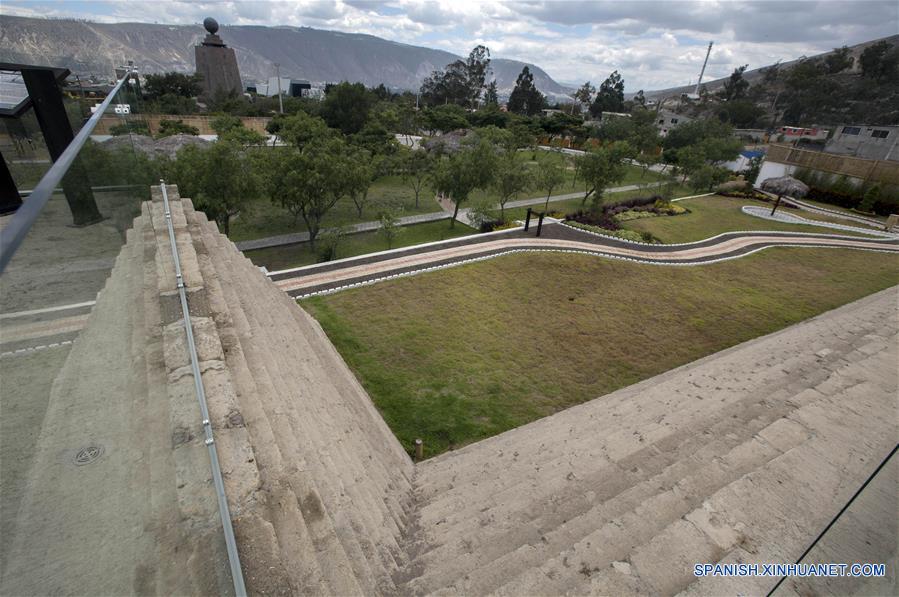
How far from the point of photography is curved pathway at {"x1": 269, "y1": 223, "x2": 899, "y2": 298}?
13.5m

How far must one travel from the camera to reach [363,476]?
5578mm

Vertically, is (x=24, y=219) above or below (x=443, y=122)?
above

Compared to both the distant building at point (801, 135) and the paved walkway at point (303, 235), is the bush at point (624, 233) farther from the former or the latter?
the distant building at point (801, 135)

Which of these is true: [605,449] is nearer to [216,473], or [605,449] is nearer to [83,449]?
[216,473]

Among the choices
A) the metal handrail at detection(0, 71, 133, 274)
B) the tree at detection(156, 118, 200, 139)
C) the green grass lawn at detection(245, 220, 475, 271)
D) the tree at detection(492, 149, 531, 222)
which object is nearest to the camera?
the metal handrail at detection(0, 71, 133, 274)

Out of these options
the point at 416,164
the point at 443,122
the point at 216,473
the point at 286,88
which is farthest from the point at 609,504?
the point at 286,88

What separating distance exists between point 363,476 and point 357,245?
16.1m

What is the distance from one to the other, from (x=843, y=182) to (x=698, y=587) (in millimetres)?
40522

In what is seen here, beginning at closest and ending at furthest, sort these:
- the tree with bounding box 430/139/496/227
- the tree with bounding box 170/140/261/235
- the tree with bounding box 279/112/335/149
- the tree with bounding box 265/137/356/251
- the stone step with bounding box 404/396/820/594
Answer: the stone step with bounding box 404/396/820/594, the tree with bounding box 170/140/261/235, the tree with bounding box 265/137/356/251, the tree with bounding box 430/139/496/227, the tree with bounding box 279/112/335/149

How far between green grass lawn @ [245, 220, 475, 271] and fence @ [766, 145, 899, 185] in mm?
30705

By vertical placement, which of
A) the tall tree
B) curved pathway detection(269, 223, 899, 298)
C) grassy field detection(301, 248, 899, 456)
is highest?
the tall tree

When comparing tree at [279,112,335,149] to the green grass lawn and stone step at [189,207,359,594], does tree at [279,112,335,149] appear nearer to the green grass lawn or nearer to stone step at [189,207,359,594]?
the green grass lawn

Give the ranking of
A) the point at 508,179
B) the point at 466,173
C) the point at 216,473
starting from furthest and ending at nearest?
the point at 508,179 < the point at 466,173 < the point at 216,473

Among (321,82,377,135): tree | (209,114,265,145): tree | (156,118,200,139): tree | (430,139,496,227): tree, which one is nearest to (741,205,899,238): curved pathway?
(430,139,496,227): tree
